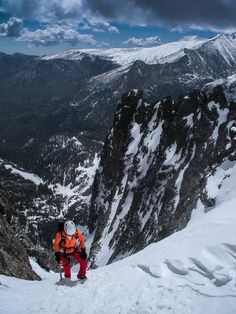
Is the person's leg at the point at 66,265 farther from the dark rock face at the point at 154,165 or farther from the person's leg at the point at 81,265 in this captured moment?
the dark rock face at the point at 154,165

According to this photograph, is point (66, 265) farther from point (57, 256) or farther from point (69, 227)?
point (69, 227)

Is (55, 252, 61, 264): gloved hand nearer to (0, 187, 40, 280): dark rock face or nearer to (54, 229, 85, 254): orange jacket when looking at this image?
(54, 229, 85, 254): orange jacket

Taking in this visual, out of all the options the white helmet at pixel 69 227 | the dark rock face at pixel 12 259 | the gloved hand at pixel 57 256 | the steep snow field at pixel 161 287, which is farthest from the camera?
the dark rock face at pixel 12 259

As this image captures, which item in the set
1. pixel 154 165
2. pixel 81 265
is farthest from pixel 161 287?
pixel 154 165

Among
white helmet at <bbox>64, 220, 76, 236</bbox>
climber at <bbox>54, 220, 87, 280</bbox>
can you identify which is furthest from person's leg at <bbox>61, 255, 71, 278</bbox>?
white helmet at <bbox>64, 220, 76, 236</bbox>

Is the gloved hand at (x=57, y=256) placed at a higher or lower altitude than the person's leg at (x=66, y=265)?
higher

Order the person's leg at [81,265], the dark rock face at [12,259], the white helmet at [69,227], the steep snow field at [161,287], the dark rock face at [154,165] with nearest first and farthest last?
1. the steep snow field at [161,287]
2. the person's leg at [81,265]
3. the white helmet at [69,227]
4. the dark rock face at [12,259]
5. the dark rock face at [154,165]

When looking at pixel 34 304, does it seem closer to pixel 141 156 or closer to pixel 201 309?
pixel 201 309

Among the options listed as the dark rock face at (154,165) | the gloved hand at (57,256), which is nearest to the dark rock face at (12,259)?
the gloved hand at (57,256)

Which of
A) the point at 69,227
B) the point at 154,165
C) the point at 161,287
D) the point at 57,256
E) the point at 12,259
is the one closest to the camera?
the point at 161,287
